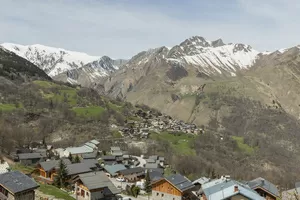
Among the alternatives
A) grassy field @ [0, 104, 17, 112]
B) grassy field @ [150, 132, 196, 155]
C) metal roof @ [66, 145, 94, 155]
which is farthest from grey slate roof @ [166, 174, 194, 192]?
grassy field @ [0, 104, 17, 112]

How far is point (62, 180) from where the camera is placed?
6291cm

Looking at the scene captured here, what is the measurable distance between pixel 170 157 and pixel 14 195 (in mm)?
93171

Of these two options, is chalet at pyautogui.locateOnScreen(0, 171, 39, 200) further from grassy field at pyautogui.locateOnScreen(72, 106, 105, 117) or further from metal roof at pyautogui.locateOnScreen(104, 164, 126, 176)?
grassy field at pyautogui.locateOnScreen(72, 106, 105, 117)

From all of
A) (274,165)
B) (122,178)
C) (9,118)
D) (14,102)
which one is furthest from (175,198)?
(274,165)

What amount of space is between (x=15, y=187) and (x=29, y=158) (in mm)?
46906

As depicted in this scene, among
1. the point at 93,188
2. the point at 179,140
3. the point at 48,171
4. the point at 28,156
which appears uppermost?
the point at 93,188

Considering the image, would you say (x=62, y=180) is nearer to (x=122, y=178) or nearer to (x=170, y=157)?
(x=122, y=178)

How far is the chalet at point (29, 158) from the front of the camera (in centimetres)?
8344

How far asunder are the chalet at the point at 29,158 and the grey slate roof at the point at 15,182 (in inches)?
1704

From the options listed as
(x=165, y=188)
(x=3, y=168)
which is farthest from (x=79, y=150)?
(x=165, y=188)

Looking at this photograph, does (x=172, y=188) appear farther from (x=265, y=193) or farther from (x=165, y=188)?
(x=265, y=193)

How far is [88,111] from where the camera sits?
176375 millimetres

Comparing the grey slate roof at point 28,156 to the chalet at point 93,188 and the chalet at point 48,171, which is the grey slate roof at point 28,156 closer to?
the chalet at point 48,171

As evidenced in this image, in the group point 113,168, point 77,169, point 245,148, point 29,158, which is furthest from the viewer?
point 245,148
